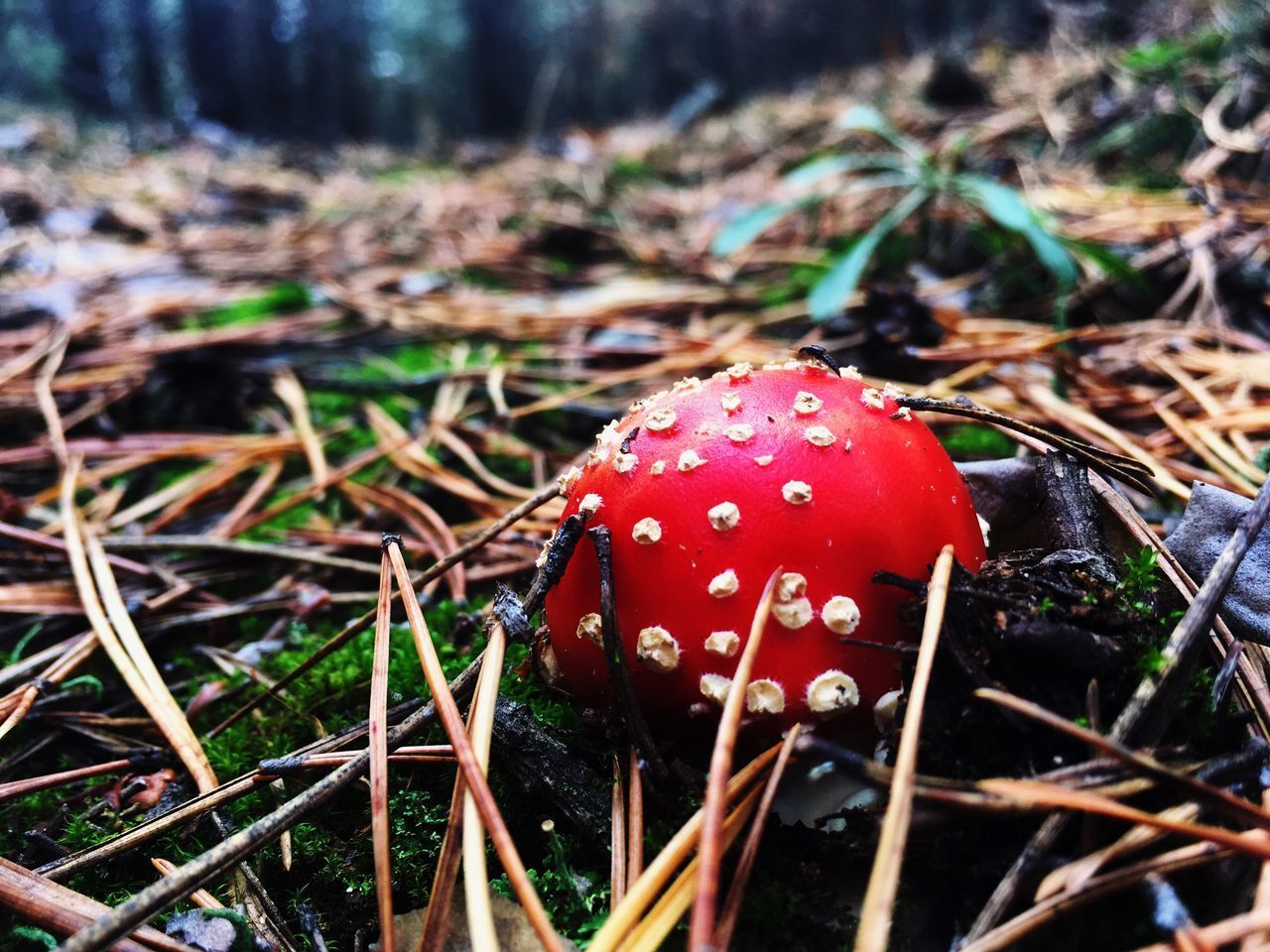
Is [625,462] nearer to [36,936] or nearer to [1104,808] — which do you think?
[1104,808]

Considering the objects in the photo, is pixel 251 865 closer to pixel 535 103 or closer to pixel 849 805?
pixel 849 805

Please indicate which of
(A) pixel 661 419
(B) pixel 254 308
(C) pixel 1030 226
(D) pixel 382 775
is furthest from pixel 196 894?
(B) pixel 254 308

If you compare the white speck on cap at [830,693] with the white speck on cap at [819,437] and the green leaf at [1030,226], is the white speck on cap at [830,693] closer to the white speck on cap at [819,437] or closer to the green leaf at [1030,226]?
the white speck on cap at [819,437]

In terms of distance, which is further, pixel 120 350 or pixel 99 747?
pixel 120 350

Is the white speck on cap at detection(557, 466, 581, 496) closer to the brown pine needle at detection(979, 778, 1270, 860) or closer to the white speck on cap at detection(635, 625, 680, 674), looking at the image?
the white speck on cap at detection(635, 625, 680, 674)

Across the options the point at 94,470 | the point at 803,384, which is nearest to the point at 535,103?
the point at 94,470

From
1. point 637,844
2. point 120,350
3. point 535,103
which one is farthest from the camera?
point 535,103

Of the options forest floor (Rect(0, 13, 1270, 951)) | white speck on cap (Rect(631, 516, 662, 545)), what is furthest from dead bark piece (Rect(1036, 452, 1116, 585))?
white speck on cap (Rect(631, 516, 662, 545))
